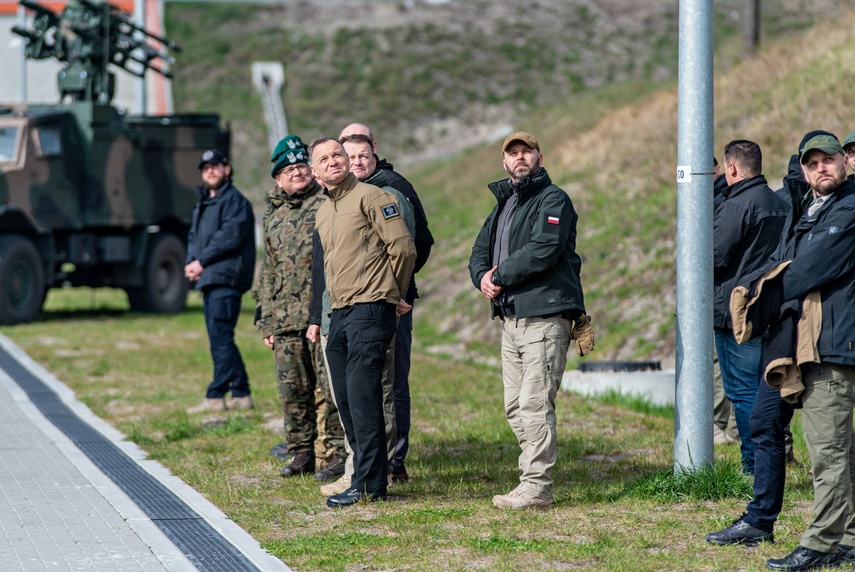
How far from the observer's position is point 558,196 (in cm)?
667

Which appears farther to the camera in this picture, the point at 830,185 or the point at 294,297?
the point at 294,297

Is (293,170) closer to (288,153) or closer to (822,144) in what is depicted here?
(288,153)

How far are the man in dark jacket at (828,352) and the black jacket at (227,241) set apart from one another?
523 cm

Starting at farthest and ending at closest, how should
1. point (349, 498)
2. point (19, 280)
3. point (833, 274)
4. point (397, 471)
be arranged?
point (19, 280) → point (397, 471) → point (349, 498) → point (833, 274)

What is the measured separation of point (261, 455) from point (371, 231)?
2.33 meters

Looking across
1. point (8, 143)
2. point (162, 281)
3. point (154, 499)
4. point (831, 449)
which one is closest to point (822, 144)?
point (831, 449)

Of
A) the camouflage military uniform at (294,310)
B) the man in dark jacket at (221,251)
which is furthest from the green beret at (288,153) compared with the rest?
the man in dark jacket at (221,251)

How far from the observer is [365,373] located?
6738 millimetres

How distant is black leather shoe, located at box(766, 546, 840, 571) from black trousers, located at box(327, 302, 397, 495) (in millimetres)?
2203

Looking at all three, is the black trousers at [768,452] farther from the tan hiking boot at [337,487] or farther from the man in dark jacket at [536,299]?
the tan hiking boot at [337,487]

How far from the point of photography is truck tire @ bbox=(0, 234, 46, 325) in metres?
17.0

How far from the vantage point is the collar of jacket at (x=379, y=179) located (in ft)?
23.7

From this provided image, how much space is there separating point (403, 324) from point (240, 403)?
3.17 m

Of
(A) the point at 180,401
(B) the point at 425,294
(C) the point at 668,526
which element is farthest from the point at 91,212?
(C) the point at 668,526
